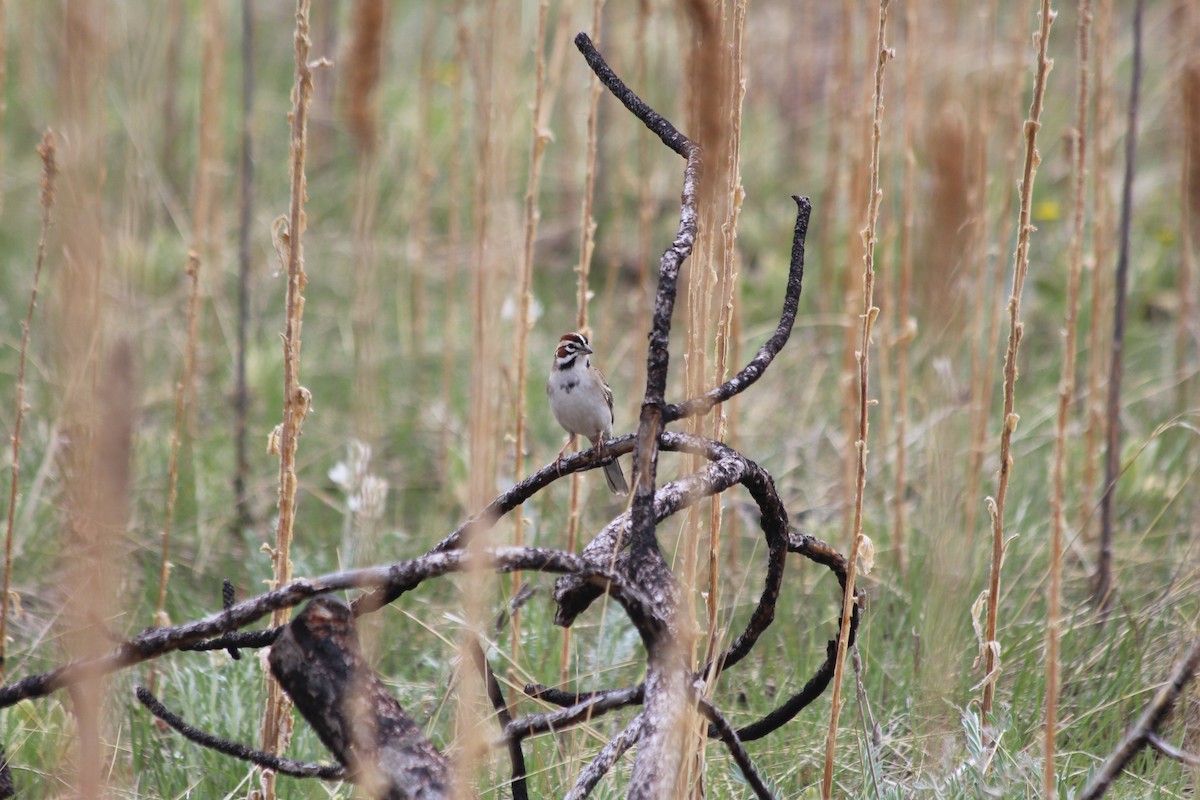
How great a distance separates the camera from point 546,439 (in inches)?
183

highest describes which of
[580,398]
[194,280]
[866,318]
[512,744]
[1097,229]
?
[1097,229]

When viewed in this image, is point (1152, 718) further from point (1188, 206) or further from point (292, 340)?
point (1188, 206)

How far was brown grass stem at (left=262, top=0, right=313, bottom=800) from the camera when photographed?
1893mm

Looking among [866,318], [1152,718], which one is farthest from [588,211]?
[1152,718]

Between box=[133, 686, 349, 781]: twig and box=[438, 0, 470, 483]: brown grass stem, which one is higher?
box=[438, 0, 470, 483]: brown grass stem

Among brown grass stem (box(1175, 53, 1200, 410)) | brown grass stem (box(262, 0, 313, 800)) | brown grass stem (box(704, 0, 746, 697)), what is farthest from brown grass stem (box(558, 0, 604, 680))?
brown grass stem (box(1175, 53, 1200, 410))

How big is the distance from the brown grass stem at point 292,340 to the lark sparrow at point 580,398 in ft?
4.59

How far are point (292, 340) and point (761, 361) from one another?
0.78 metres

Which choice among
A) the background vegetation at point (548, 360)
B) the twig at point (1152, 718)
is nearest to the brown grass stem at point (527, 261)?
the background vegetation at point (548, 360)

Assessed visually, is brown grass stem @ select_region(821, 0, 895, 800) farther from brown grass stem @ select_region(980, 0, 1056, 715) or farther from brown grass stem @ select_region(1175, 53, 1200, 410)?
brown grass stem @ select_region(1175, 53, 1200, 410)

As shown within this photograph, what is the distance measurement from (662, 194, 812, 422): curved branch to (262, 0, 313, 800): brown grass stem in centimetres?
67

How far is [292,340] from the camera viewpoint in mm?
1930

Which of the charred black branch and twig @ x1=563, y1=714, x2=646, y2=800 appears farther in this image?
twig @ x1=563, y1=714, x2=646, y2=800

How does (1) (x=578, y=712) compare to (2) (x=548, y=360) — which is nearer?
(1) (x=578, y=712)
